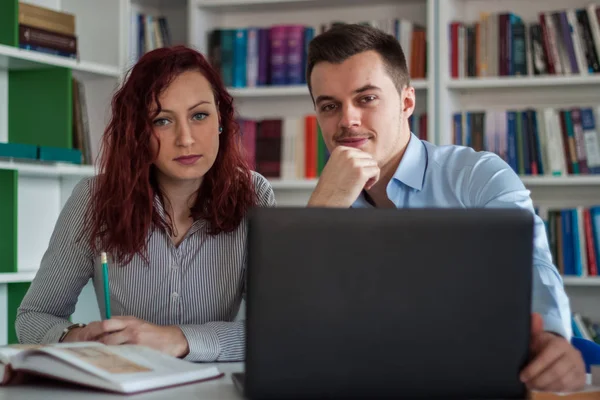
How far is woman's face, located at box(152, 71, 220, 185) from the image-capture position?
1.68 meters

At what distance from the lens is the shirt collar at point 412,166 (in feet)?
6.04

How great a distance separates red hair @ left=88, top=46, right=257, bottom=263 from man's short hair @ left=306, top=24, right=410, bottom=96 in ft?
0.85

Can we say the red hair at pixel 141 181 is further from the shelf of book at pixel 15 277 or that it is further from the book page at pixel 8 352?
the shelf of book at pixel 15 277

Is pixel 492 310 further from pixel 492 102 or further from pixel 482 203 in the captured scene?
pixel 492 102

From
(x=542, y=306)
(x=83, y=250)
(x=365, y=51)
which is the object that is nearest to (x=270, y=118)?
(x=365, y=51)

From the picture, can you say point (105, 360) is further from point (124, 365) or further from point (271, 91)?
point (271, 91)

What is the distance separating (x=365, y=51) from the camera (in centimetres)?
186

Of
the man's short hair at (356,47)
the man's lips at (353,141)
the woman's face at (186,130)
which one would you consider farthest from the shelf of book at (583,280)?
the woman's face at (186,130)

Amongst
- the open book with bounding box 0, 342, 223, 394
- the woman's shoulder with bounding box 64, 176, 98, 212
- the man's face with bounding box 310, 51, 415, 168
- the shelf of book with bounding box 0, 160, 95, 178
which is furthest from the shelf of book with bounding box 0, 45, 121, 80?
the open book with bounding box 0, 342, 223, 394

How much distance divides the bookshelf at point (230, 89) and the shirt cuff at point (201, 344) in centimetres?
163

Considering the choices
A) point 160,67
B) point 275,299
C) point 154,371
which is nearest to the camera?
point 275,299

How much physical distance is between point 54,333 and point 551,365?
93 centimetres

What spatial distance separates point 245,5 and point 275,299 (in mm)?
2783

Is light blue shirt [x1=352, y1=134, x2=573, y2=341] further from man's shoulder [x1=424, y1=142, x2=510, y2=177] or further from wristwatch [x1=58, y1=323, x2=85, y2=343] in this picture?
wristwatch [x1=58, y1=323, x2=85, y2=343]
